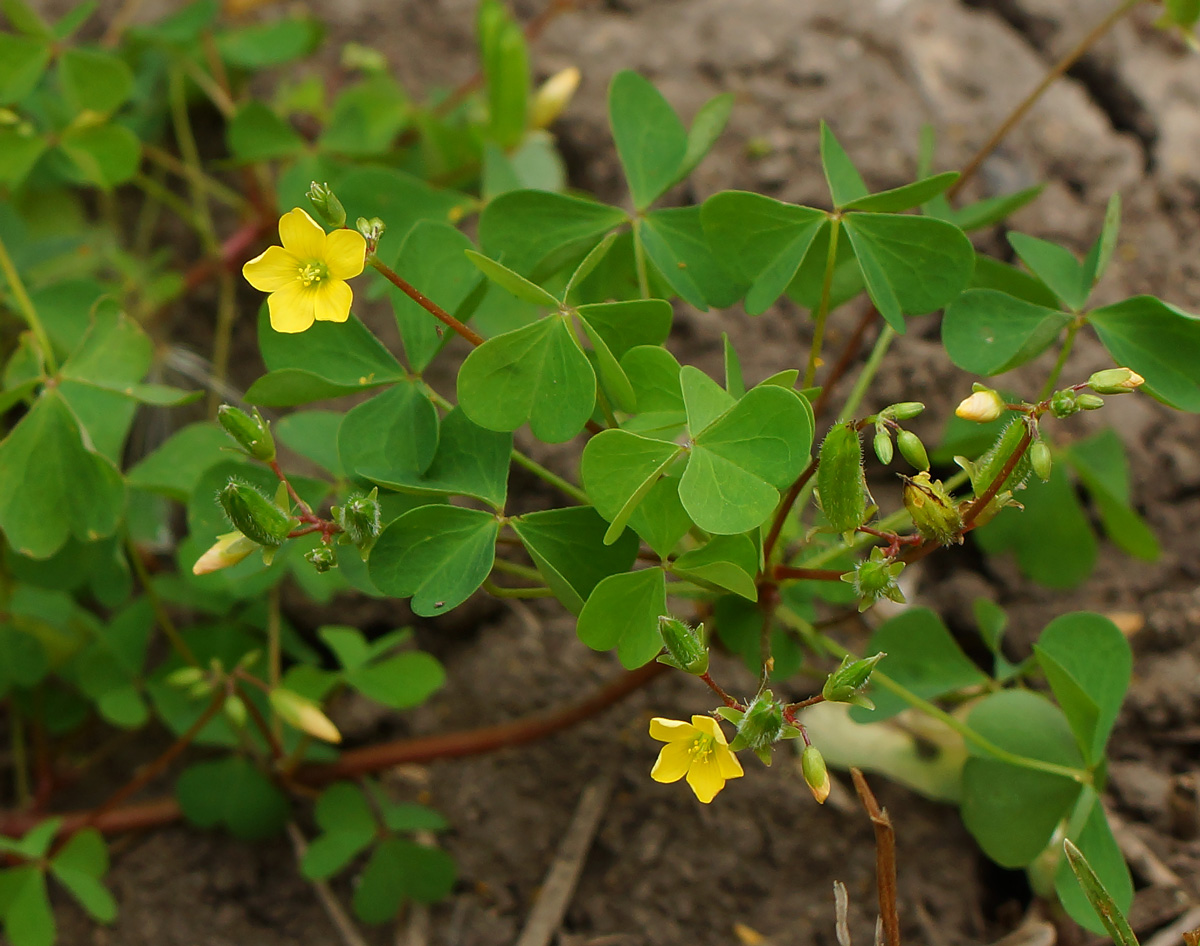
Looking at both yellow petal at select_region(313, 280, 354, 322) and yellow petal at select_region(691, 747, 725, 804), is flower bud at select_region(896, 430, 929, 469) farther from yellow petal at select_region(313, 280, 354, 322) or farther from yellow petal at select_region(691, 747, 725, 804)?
yellow petal at select_region(313, 280, 354, 322)

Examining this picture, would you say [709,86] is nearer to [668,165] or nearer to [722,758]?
[668,165]

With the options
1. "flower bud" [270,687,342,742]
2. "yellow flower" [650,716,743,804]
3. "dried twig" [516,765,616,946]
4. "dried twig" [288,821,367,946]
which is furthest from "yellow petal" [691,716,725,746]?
"dried twig" [288,821,367,946]

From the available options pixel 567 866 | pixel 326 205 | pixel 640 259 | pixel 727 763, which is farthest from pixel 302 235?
pixel 567 866

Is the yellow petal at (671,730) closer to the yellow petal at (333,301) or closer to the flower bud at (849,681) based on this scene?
the flower bud at (849,681)

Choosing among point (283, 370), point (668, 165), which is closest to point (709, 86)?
point (668, 165)

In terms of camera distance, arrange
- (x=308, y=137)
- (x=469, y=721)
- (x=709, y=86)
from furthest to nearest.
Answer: (x=308, y=137) → (x=709, y=86) → (x=469, y=721)

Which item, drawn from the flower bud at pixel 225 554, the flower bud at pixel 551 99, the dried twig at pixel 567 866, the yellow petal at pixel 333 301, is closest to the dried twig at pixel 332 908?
the dried twig at pixel 567 866
